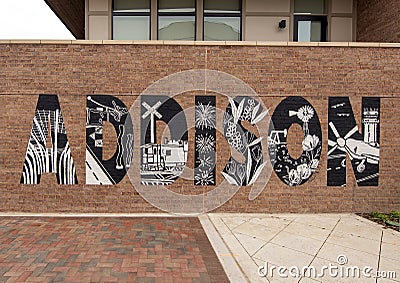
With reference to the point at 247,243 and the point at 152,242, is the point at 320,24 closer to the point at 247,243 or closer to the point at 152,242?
the point at 247,243

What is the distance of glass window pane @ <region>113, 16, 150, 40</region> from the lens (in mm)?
9258

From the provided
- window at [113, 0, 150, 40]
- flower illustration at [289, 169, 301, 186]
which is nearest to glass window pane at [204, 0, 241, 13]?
window at [113, 0, 150, 40]

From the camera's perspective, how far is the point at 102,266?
14.3ft

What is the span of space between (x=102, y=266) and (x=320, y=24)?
8977 millimetres

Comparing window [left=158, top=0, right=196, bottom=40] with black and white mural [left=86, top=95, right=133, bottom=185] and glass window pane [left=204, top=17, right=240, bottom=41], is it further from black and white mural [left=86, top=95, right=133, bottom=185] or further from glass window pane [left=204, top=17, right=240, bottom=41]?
black and white mural [left=86, top=95, right=133, bottom=185]

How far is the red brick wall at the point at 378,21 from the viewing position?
7977mm

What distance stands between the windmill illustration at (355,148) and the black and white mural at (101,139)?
449 cm

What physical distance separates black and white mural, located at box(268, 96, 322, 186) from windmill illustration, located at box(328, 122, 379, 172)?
34 cm

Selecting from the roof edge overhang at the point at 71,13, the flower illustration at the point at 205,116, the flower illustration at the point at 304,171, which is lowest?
the flower illustration at the point at 304,171

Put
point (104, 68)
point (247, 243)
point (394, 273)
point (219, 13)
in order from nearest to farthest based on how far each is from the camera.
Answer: point (394, 273), point (247, 243), point (104, 68), point (219, 13)

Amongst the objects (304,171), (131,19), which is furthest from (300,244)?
(131,19)

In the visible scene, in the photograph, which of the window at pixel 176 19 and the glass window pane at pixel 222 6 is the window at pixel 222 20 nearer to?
the glass window pane at pixel 222 6

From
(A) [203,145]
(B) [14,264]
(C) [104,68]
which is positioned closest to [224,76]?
(A) [203,145]

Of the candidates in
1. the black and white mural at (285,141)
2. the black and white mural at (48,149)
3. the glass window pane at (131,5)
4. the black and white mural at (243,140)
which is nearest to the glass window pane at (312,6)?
the black and white mural at (285,141)
